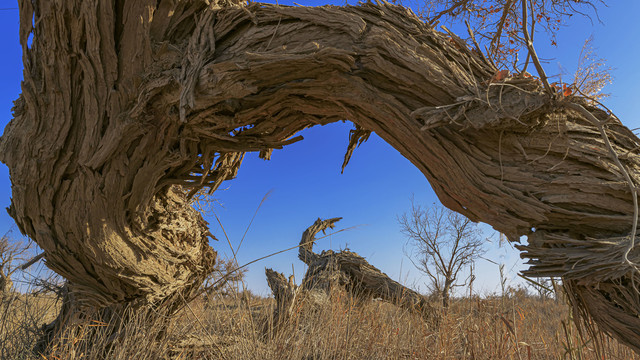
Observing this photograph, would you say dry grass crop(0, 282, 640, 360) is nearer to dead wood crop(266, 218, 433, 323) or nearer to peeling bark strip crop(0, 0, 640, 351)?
peeling bark strip crop(0, 0, 640, 351)

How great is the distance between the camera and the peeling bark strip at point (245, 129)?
1984 mm

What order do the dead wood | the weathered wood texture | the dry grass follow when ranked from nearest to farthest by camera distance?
the dry grass < the dead wood < the weathered wood texture

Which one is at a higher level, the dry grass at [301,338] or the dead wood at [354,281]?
the dead wood at [354,281]

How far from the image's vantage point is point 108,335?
11.6 ft

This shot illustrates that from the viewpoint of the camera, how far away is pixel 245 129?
10.5 feet

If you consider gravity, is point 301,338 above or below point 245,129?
A: below

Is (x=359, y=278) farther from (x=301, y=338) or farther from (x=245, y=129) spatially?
(x=245, y=129)

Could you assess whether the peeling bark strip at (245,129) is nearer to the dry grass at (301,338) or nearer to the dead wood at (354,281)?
the dry grass at (301,338)

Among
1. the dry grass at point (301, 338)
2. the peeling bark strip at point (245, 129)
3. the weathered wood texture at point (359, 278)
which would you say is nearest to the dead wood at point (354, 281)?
the weathered wood texture at point (359, 278)

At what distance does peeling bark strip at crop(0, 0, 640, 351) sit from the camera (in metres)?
1.98

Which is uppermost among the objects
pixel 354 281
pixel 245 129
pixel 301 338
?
pixel 245 129

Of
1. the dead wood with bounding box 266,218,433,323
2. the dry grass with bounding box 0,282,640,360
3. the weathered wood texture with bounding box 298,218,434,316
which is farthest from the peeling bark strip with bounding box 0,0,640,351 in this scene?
the weathered wood texture with bounding box 298,218,434,316

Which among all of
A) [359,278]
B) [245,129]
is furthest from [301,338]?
[359,278]

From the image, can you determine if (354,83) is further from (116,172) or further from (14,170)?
(14,170)
